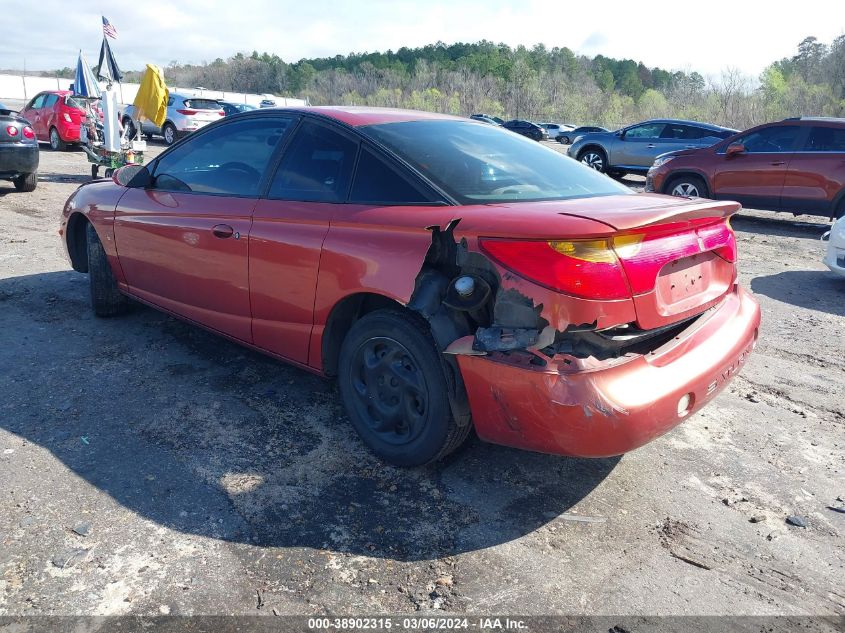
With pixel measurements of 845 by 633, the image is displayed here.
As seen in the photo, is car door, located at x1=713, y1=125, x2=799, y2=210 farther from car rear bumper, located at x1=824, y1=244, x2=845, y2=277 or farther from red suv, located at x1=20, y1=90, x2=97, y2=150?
red suv, located at x1=20, y1=90, x2=97, y2=150

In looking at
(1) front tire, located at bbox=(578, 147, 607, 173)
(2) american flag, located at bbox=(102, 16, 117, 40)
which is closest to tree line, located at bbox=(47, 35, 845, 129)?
(1) front tire, located at bbox=(578, 147, 607, 173)

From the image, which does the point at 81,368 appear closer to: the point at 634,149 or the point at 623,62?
the point at 634,149

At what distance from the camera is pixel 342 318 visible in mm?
3262

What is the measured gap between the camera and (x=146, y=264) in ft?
14.1

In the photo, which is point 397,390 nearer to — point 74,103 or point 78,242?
point 78,242

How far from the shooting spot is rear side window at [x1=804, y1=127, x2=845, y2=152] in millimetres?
9773

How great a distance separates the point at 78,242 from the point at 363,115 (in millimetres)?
3004

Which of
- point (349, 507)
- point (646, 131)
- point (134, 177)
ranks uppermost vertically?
point (646, 131)

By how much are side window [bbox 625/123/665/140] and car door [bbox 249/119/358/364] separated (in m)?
14.1

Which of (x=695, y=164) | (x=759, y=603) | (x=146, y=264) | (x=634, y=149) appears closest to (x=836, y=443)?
(x=759, y=603)

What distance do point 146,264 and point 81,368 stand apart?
0.76m

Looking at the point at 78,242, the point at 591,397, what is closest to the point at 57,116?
the point at 78,242

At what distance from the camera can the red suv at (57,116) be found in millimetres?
17000

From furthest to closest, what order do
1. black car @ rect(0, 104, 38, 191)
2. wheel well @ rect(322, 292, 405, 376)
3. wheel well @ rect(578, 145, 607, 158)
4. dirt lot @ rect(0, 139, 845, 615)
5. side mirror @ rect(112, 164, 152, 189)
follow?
wheel well @ rect(578, 145, 607, 158) < black car @ rect(0, 104, 38, 191) < side mirror @ rect(112, 164, 152, 189) < wheel well @ rect(322, 292, 405, 376) < dirt lot @ rect(0, 139, 845, 615)
